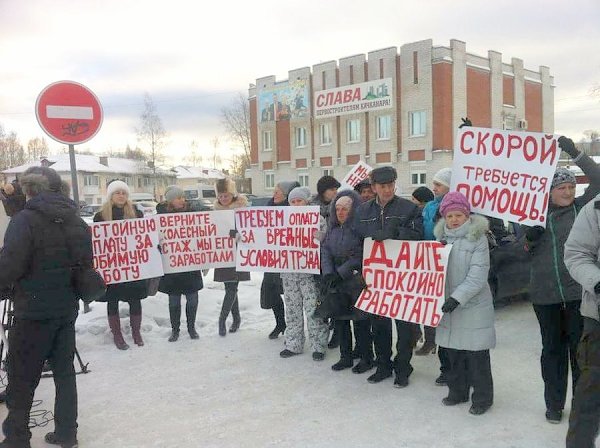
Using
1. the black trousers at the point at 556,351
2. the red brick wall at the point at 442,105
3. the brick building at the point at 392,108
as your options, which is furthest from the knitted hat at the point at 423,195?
the red brick wall at the point at 442,105

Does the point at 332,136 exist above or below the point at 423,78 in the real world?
below

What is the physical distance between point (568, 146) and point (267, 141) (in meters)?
41.5

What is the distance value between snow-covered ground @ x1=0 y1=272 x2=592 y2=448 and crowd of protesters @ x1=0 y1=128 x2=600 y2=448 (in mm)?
233

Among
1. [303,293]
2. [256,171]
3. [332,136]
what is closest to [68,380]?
[303,293]

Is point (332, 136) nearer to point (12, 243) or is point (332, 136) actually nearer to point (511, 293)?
point (511, 293)

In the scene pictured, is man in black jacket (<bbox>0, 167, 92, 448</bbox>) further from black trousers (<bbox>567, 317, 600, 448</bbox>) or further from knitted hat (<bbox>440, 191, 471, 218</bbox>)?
black trousers (<bbox>567, 317, 600, 448</bbox>)

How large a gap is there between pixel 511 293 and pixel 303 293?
10.9ft

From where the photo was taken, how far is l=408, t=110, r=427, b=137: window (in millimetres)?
35125

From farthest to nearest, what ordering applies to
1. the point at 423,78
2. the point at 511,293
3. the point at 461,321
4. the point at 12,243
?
the point at 423,78 < the point at 511,293 < the point at 461,321 < the point at 12,243

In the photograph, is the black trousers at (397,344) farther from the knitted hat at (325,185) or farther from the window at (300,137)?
the window at (300,137)

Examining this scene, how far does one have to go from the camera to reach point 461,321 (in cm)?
429

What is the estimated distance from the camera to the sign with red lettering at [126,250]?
20.1 feet

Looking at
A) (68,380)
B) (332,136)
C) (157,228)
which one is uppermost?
(332,136)

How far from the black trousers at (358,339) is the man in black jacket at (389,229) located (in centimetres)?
26
